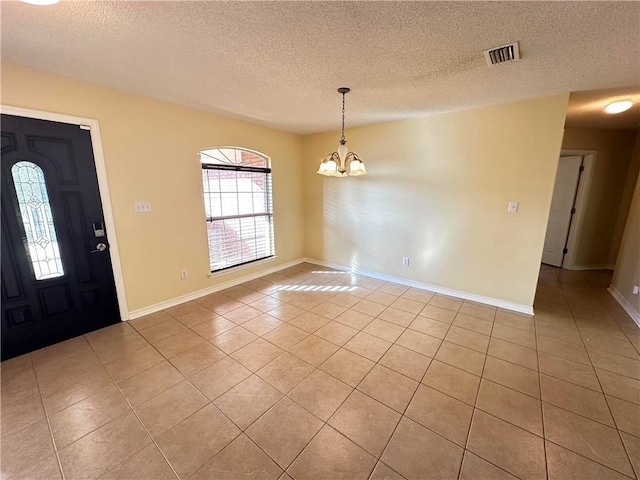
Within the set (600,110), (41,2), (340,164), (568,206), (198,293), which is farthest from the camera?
(568,206)

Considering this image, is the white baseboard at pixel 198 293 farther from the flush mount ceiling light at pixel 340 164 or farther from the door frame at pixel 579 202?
the door frame at pixel 579 202

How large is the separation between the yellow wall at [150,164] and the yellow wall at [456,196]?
203 centimetres

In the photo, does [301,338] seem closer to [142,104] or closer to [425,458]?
[425,458]

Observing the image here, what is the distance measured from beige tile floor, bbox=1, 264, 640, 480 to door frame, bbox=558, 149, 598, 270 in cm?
212

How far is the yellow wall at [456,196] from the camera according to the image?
2902mm

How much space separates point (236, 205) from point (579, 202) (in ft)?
19.4

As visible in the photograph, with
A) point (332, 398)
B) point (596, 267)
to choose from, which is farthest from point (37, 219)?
point (596, 267)

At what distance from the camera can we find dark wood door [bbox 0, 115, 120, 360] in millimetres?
2211

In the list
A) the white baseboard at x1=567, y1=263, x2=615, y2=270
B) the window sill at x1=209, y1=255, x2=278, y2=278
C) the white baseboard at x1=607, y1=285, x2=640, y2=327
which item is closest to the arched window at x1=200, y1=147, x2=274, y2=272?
the window sill at x1=209, y1=255, x2=278, y2=278

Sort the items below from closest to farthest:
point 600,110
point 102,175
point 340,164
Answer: point 102,175 → point 340,164 → point 600,110

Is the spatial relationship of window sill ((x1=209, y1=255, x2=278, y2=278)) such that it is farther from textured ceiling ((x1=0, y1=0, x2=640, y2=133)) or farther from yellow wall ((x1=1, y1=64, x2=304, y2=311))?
textured ceiling ((x1=0, y1=0, x2=640, y2=133))

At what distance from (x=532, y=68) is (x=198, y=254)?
158 inches

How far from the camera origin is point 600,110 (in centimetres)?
328

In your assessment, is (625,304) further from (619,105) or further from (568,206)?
(619,105)
